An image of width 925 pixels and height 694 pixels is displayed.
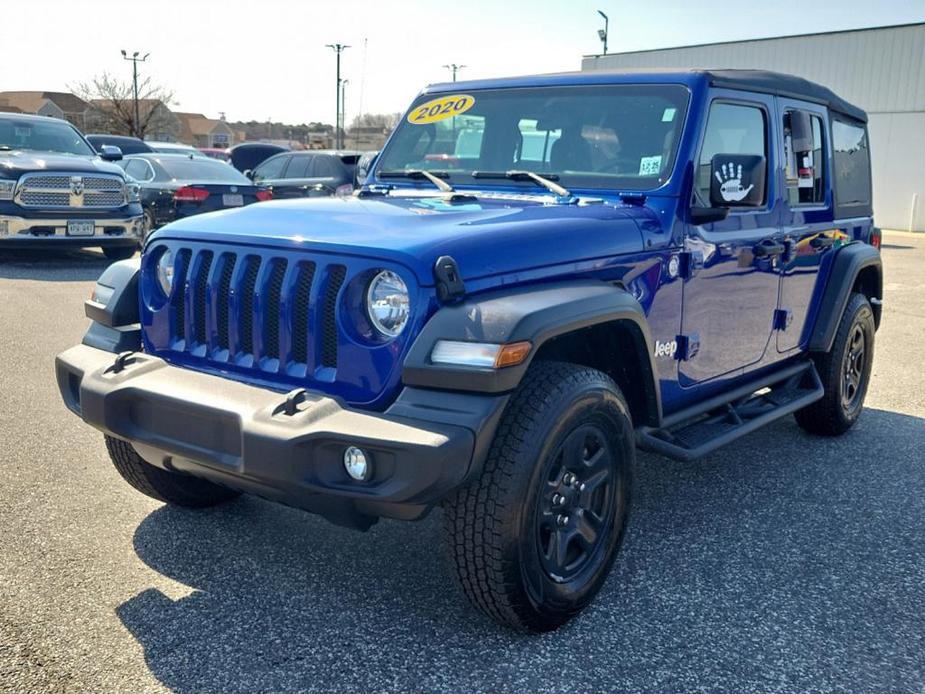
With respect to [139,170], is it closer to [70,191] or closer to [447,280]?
[70,191]

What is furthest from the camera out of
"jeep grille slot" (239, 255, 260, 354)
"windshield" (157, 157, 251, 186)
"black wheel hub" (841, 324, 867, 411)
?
"windshield" (157, 157, 251, 186)

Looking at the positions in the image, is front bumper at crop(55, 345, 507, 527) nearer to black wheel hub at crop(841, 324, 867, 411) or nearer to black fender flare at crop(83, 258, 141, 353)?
black fender flare at crop(83, 258, 141, 353)

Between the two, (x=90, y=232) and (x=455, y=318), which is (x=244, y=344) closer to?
(x=455, y=318)

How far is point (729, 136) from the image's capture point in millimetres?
3889

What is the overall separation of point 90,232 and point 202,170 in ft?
7.56

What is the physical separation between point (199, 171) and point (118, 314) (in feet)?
31.8

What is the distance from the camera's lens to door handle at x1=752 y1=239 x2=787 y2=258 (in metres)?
4.00

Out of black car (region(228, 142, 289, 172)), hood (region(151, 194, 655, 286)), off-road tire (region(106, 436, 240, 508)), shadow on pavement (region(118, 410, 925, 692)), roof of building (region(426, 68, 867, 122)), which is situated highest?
black car (region(228, 142, 289, 172))

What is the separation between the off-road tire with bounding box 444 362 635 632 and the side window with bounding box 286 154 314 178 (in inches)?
449

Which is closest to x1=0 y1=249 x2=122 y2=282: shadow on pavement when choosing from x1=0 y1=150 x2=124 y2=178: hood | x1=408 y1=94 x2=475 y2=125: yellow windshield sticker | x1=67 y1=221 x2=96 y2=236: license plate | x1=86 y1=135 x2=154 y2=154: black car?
x1=67 y1=221 x2=96 y2=236: license plate

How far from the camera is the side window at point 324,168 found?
43.3 ft

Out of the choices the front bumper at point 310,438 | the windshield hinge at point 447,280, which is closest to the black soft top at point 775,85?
the windshield hinge at point 447,280

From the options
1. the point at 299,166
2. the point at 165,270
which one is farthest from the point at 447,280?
the point at 299,166

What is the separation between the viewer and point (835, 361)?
4930 mm
